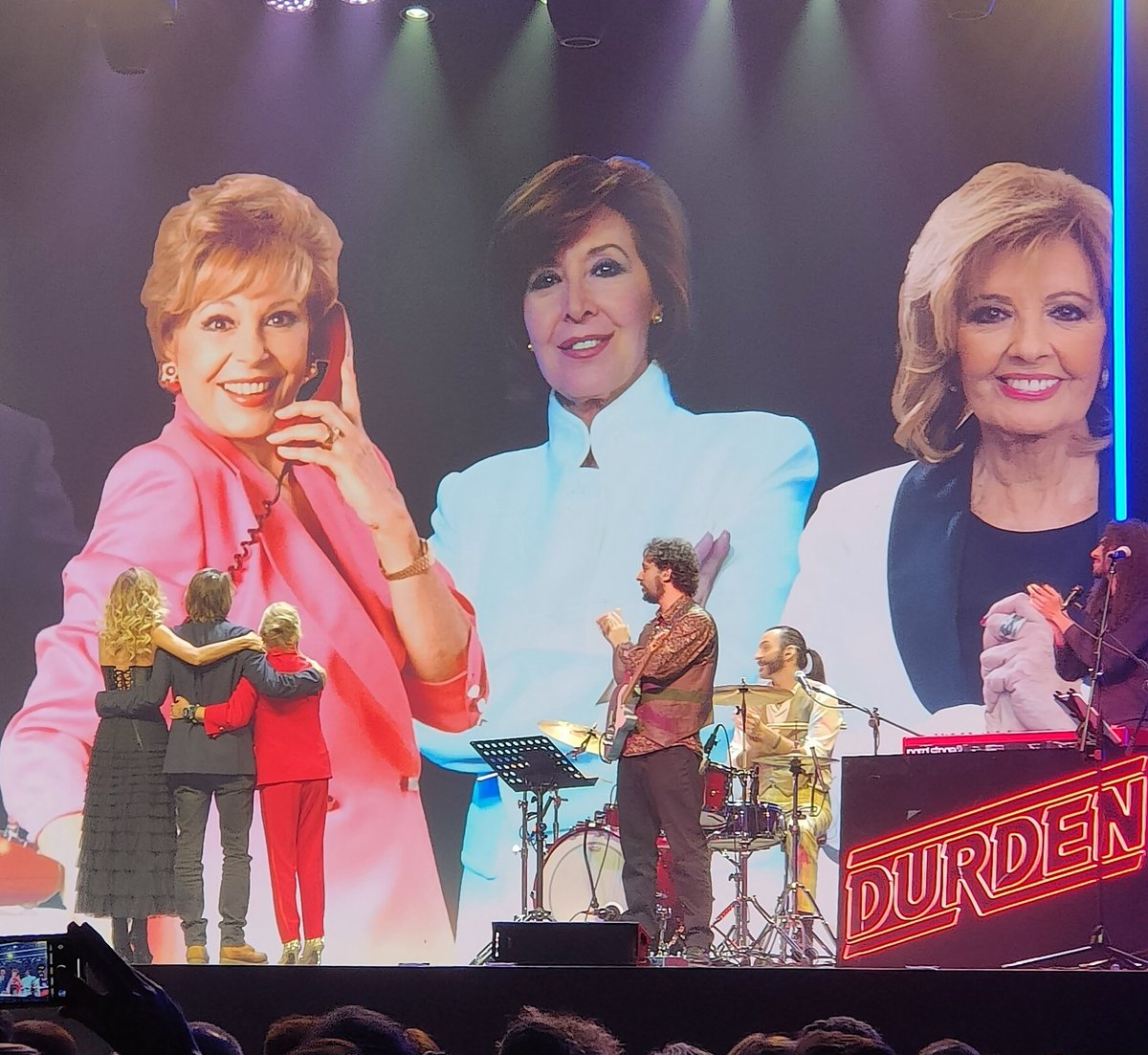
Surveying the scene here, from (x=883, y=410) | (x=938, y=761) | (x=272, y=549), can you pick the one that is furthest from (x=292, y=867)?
(x=883, y=410)

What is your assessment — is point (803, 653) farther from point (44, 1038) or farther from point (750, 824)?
point (44, 1038)

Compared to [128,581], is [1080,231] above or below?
above

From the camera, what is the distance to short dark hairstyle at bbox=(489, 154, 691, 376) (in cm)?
848

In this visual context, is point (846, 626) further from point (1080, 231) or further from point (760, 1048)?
point (760, 1048)

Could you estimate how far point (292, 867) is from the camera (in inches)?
265

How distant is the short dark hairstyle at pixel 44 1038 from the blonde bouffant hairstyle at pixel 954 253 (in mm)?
6475

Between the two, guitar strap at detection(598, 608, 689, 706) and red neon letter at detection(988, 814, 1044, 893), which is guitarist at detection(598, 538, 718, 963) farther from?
red neon letter at detection(988, 814, 1044, 893)

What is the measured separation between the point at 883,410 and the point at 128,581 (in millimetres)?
3932

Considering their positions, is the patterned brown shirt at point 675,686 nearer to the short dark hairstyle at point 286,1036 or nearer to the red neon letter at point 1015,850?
the red neon letter at point 1015,850

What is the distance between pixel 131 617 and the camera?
260 inches

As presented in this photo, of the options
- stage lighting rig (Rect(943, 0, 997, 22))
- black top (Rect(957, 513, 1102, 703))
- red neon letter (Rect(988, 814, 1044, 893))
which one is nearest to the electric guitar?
red neon letter (Rect(988, 814, 1044, 893))

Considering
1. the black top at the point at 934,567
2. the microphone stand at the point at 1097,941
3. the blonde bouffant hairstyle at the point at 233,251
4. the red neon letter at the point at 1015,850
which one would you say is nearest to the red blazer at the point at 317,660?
the blonde bouffant hairstyle at the point at 233,251

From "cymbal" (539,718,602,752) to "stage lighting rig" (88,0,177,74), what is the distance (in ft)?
Result: 13.7

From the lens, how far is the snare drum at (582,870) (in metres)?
7.34
